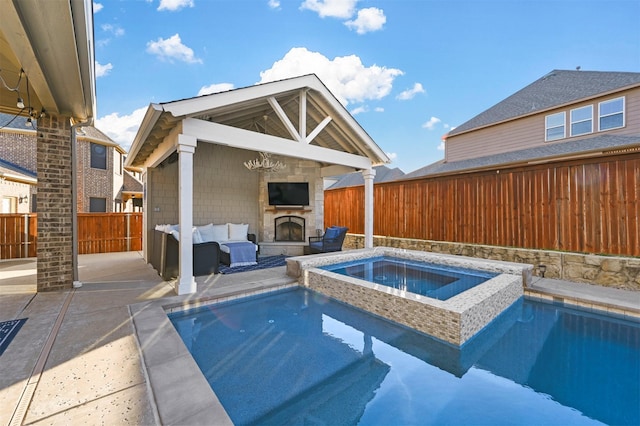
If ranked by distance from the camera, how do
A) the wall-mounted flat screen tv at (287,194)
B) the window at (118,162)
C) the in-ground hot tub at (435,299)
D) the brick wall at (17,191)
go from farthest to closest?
the window at (118,162) < the brick wall at (17,191) < the wall-mounted flat screen tv at (287,194) < the in-ground hot tub at (435,299)

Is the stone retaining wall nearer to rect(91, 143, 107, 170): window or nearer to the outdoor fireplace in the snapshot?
the outdoor fireplace

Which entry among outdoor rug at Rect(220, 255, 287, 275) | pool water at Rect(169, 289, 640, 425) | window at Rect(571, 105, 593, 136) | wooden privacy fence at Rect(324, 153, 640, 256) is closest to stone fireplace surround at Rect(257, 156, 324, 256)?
outdoor rug at Rect(220, 255, 287, 275)

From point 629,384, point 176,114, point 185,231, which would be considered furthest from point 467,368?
point 176,114

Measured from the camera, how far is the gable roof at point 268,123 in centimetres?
480

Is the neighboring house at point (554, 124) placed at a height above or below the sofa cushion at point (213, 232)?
above

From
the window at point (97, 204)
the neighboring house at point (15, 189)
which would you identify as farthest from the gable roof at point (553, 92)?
the neighboring house at point (15, 189)

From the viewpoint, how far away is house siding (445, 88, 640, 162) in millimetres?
8727

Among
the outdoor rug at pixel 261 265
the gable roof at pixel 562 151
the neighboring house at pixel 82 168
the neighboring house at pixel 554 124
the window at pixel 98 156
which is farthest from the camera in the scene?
the window at pixel 98 156

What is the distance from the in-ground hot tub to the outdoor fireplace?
3273 millimetres

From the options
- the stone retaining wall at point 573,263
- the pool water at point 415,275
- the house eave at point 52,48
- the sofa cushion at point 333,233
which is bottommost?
the pool water at point 415,275

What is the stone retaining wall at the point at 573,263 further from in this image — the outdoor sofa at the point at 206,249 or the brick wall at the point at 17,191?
the brick wall at the point at 17,191

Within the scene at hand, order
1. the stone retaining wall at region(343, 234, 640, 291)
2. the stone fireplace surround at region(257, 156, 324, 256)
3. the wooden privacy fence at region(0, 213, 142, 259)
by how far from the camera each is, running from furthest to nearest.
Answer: the stone fireplace surround at region(257, 156, 324, 256), the wooden privacy fence at region(0, 213, 142, 259), the stone retaining wall at region(343, 234, 640, 291)

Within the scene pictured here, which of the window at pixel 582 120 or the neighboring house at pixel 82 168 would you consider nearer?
the window at pixel 582 120

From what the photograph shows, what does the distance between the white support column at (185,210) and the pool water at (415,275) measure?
297 cm
